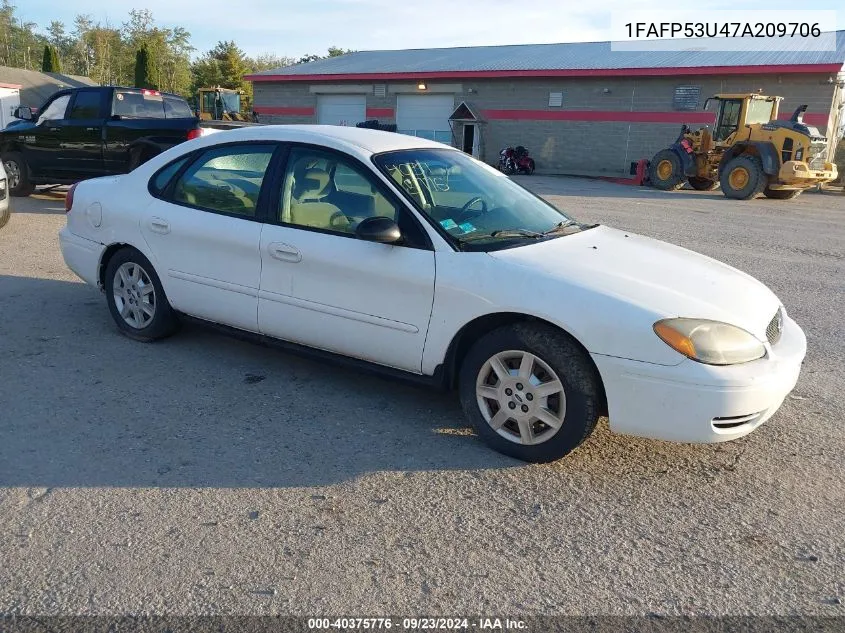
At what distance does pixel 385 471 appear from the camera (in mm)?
3521

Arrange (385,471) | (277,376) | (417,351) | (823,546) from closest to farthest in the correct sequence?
(823,546) → (385,471) → (417,351) → (277,376)

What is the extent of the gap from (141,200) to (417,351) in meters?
2.53

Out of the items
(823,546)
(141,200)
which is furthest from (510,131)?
(823,546)

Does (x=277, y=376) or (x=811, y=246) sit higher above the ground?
(x=811, y=246)

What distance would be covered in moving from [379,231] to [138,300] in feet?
7.62

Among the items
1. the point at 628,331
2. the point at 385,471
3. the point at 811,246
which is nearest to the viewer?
the point at 628,331

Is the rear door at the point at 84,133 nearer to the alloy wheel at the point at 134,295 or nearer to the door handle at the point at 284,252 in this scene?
the alloy wheel at the point at 134,295

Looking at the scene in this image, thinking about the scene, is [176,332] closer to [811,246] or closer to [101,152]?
[101,152]

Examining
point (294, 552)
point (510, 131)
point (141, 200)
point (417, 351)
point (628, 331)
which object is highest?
point (510, 131)

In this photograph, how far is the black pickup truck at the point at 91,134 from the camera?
11961mm

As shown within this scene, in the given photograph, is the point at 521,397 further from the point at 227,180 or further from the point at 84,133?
the point at 84,133

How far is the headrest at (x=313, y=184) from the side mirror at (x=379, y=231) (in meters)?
0.61

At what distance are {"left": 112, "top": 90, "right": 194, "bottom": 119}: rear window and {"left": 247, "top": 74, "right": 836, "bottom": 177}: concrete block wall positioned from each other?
66.0 ft

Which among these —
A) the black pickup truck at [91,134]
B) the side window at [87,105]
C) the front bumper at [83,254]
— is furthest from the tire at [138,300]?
the side window at [87,105]
